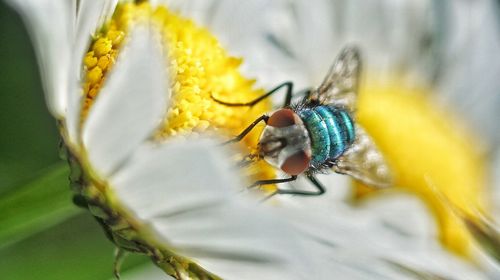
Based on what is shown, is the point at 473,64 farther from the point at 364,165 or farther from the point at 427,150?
the point at 364,165

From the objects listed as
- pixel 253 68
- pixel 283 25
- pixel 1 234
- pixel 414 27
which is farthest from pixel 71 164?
pixel 414 27

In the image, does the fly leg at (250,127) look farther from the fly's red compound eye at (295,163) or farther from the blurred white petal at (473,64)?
the blurred white petal at (473,64)

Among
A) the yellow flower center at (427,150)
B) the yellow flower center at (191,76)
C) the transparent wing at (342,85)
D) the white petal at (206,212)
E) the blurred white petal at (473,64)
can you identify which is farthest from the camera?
the blurred white petal at (473,64)

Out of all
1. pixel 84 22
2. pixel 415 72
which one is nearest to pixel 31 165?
pixel 84 22

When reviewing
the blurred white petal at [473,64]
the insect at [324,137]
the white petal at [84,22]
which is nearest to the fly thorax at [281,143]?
the insect at [324,137]

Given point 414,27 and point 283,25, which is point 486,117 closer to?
point 414,27

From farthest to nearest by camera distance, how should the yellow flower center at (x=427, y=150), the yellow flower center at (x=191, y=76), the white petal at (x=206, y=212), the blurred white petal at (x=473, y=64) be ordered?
the blurred white petal at (x=473, y=64) < the yellow flower center at (x=427, y=150) < the yellow flower center at (x=191, y=76) < the white petal at (x=206, y=212)

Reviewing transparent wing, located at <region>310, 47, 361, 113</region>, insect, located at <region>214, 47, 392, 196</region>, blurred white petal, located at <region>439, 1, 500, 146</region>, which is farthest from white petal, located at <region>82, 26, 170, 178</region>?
blurred white petal, located at <region>439, 1, 500, 146</region>
